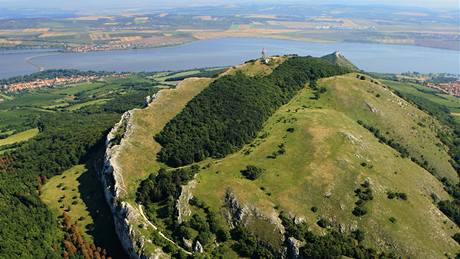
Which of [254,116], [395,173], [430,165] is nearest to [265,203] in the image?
[395,173]

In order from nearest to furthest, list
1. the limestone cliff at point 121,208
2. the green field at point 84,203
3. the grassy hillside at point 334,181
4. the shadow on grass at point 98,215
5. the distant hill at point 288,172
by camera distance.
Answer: the limestone cliff at point 121,208
the distant hill at point 288,172
the grassy hillside at point 334,181
the shadow on grass at point 98,215
the green field at point 84,203

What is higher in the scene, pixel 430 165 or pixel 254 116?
Result: pixel 254 116

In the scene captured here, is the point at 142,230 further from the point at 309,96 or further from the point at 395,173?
the point at 309,96

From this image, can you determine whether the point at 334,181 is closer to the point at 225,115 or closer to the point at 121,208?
the point at 225,115

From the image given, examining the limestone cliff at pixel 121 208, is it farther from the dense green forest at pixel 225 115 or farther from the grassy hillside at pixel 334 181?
the grassy hillside at pixel 334 181

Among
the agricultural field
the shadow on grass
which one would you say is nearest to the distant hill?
the shadow on grass

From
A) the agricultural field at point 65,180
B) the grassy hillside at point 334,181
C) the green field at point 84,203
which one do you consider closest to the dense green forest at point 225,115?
the grassy hillside at point 334,181

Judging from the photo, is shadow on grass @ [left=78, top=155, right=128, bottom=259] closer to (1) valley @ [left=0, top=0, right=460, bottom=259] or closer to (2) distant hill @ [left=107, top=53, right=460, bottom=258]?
(1) valley @ [left=0, top=0, right=460, bottom=259]

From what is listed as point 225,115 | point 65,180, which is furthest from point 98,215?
point 225,115
